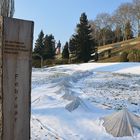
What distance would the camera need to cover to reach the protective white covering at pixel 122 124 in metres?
6.16

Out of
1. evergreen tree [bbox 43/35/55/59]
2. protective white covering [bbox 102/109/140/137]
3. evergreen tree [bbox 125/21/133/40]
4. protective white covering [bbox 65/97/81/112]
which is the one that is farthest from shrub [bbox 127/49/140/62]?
evergreen tree [bbox 125/21/133/40]

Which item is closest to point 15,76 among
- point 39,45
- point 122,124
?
point 122,124

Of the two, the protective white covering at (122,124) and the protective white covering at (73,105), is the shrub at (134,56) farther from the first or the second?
the protective white covering at (122,124)

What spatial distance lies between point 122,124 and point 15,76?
3.36m

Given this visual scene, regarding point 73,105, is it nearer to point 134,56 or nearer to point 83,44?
point 134,56

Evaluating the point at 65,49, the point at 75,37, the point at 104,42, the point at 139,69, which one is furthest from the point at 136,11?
the point at 139,69

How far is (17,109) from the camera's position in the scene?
11.3 ft

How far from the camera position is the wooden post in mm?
3328

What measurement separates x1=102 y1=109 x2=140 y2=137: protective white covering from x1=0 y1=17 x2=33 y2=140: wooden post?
117 inches

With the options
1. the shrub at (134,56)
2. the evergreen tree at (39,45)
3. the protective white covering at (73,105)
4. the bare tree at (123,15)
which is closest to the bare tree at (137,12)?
the bare tree at (123,15)

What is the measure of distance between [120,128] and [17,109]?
3162mm

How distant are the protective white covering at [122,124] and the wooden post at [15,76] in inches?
117

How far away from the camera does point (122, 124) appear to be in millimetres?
6277

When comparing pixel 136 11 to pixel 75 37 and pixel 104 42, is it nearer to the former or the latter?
pixel 104 42
